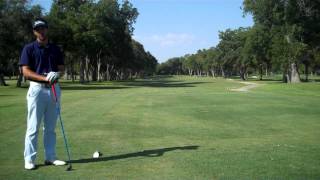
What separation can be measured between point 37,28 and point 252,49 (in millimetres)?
89383

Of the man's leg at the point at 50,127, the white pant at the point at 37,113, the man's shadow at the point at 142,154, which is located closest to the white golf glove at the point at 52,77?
the white pant at the point at 37,113

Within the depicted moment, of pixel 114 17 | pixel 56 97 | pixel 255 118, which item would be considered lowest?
pixel 255 118

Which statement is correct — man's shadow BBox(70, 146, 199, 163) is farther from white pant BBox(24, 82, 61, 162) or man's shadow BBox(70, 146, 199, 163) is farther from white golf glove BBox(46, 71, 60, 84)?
white golf glove BBox(46, 71, 60, 84)

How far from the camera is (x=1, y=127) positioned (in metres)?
15.3

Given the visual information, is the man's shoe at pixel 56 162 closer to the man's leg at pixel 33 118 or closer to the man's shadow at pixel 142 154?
the man's leg at pixel 33 118

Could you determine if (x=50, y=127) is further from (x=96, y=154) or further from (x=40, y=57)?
(x=40, y=57)

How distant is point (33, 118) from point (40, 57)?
3.41ft

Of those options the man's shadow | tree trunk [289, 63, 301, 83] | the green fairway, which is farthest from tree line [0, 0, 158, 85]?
the man's shadow

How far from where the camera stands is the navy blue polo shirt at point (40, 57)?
9.09 meters

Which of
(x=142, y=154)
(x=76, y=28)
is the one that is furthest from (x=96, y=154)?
(x=76, y=28)

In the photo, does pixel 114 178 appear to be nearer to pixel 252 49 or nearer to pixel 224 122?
pixel 224 122

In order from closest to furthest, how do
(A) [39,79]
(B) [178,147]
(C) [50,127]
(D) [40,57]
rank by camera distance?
(A) [39,79]
(D) [40,57]
(C) [50,127]
(B) [178,147]

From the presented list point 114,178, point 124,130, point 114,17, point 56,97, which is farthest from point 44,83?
point 114,17

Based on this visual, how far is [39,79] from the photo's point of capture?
350 inches
